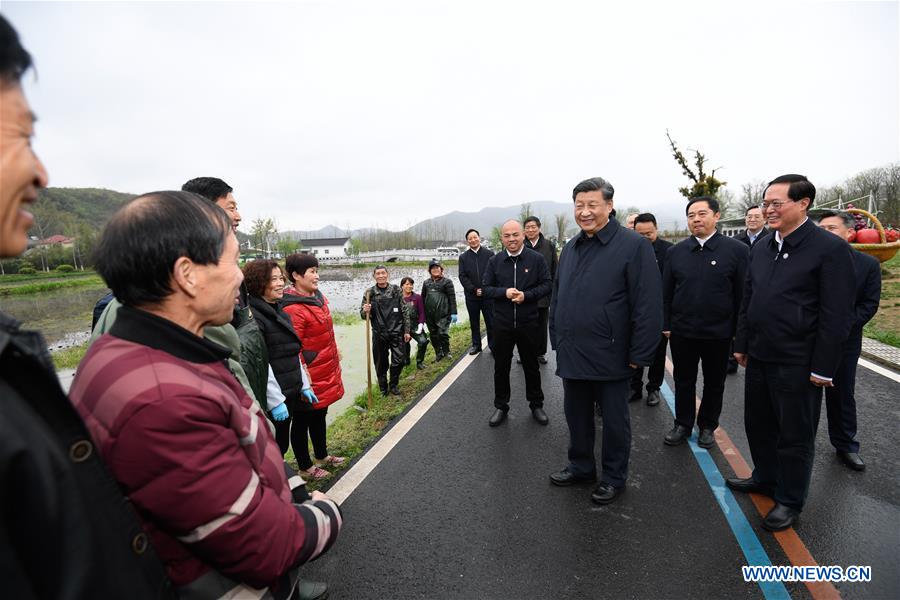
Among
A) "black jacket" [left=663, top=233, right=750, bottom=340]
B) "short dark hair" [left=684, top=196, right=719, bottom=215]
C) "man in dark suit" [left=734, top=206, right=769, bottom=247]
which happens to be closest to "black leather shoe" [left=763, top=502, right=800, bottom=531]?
"black jacket" [left=663, top=233, right=750, bottom=340]

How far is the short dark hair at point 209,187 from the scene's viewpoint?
2.82m

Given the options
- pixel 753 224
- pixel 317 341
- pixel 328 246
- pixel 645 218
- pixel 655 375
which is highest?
pixel 328 246

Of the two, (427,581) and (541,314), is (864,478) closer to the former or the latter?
(427,581)

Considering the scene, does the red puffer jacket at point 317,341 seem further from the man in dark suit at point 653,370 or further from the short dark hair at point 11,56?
the man in dark suit at point 653,370

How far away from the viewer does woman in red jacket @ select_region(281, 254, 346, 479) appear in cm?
365

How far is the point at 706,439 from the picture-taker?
155 inches

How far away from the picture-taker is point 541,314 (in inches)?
273

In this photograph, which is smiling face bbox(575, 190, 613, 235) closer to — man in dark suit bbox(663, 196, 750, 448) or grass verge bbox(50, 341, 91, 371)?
man in dark suit bbox(663, 196, 750, 448)

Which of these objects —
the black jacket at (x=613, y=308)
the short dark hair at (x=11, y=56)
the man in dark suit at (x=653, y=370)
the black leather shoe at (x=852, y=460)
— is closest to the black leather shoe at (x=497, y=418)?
the black jacket at (x=613, y=308)

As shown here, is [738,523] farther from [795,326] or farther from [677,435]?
[795,326]

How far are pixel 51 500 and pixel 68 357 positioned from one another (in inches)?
548

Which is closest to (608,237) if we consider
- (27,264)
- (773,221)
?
(773,221)

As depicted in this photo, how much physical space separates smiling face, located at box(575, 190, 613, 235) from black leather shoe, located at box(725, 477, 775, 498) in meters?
2.19

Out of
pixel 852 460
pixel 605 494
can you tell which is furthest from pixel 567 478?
pixel 852 460
